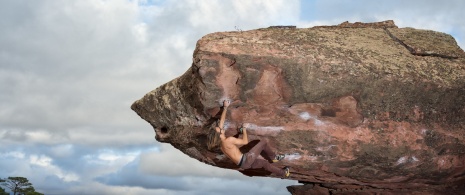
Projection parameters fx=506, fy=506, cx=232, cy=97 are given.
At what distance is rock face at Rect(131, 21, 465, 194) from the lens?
1095 cm

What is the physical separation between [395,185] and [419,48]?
3946mm

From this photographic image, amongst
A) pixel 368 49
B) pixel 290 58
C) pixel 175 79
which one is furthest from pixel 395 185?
pixel 175 79

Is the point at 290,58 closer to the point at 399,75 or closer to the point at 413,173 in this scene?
the point at 399,75

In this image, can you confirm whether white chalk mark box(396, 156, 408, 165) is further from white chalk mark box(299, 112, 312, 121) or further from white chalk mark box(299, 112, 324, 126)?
white chalk mark box(299, 112, 312, 121)

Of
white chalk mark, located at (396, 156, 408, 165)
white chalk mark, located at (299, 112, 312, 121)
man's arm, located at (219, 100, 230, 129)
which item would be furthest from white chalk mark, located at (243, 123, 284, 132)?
white chalk mark, located at (396, 156, 408, 165)

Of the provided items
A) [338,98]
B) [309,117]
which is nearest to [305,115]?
[309,117]

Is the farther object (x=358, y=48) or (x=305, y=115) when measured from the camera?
(x=358, y=48)

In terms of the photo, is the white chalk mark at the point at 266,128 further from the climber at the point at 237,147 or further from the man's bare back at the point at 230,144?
the man's bare back at the point at 230,144

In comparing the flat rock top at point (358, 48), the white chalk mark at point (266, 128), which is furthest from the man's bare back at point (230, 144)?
the flat rock top at point (358, 48)

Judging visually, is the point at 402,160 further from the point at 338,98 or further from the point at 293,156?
the point at 293,156

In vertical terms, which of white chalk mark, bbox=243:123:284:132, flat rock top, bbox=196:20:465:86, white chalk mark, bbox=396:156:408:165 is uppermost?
flat rock top, bbox=196:20:465:86

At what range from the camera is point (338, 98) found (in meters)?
11.3

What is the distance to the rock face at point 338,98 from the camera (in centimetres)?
1095

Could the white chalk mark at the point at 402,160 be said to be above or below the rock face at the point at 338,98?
below
